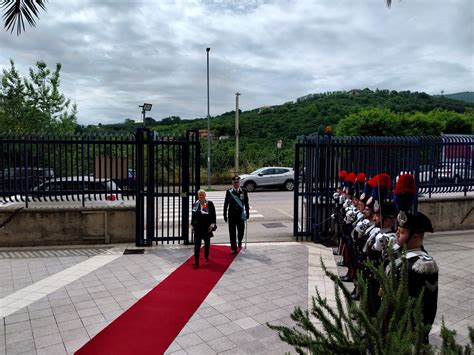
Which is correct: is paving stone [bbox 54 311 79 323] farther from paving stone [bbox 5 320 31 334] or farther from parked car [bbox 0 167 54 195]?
parked car [bbox 0 167 54 195]

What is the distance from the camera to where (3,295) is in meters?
6.39

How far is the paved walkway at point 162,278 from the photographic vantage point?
492cm

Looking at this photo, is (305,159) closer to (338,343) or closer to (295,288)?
(295,288)

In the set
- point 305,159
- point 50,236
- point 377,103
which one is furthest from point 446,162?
point 377,103

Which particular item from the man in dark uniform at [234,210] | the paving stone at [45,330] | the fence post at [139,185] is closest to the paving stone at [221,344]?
the paving stone at [45,330]

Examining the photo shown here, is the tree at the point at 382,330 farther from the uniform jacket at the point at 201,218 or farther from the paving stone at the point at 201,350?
the uniform jacket at the point at 201,218

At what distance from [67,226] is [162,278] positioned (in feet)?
11.9

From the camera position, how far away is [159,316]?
5605 millimetres

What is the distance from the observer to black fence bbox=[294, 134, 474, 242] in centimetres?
998

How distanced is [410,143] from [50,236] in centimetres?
944

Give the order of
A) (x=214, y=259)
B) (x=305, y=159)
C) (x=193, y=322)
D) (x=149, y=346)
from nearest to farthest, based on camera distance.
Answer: (x=149, y=346), (x=193, y=322), (x=214, y=259), (x=305, y=159)

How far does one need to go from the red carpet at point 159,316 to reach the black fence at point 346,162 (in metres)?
3.17

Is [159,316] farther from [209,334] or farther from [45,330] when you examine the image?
[45,330]

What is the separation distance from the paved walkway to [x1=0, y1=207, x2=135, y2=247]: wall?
37 centimetres
